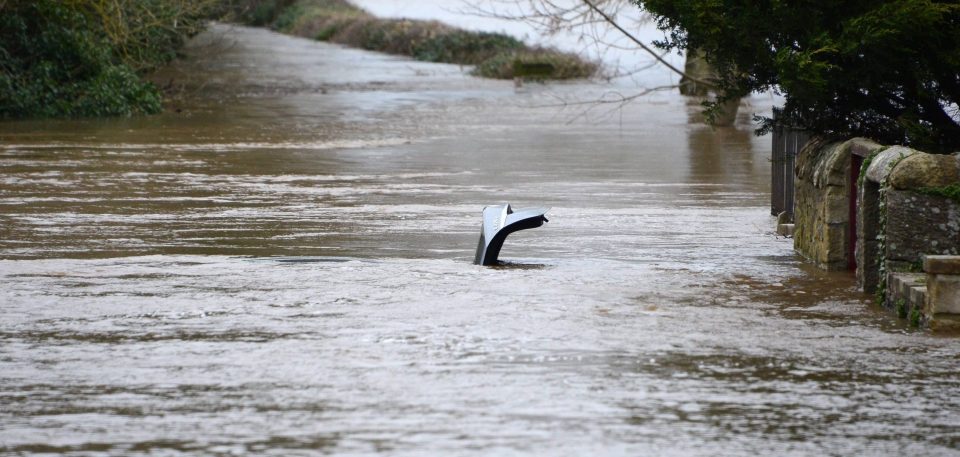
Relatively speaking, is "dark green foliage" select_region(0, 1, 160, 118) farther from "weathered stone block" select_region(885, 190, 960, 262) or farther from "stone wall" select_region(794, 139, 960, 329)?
"weathered stone block" select_region(885, 190, 960, 262)

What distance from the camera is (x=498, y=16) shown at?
19.3 m

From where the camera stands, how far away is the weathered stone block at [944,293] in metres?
7.61

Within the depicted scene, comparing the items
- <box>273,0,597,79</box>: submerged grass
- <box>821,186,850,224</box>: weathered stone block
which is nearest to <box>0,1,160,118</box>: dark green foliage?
<box>821,186,850,224</box>: weathered stone block

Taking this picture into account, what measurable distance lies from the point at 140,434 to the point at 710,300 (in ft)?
12.5

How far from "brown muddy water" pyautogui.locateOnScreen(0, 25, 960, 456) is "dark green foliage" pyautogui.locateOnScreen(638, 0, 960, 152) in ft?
3.68

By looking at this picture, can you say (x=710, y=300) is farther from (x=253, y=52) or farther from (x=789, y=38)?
(x=253, y=52)

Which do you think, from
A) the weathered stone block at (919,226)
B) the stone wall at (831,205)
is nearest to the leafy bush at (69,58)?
the stone wall at (831,205)

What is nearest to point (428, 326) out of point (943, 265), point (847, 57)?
point (943, 265)

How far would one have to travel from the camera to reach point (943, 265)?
7566mm

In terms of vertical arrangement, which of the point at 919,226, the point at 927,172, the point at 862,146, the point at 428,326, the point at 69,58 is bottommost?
the point at 428,326

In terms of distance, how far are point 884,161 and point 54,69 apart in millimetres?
18392

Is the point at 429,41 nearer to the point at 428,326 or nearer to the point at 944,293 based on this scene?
the point at 428,326

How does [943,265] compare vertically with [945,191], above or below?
below

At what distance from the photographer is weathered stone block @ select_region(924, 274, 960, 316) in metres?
7.61
